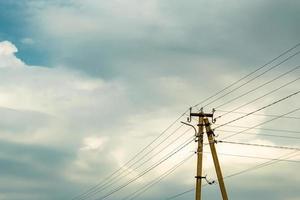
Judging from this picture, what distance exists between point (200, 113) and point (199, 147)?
10.3 ft

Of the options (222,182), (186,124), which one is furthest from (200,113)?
(222,182)

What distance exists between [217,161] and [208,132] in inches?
111

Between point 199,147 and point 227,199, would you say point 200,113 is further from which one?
point 227,199

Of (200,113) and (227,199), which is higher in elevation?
(200,113)

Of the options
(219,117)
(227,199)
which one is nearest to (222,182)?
(227,199)

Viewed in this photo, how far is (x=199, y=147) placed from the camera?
2707 inches

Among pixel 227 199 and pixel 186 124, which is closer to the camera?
pixel 227 199

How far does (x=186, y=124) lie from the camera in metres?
69.8

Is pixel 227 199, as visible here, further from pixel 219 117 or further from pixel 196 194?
pixel 219 117

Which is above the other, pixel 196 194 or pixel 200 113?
pixel 200 113

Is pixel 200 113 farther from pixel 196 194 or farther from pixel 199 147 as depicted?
pixel 196 194

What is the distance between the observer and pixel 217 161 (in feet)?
219

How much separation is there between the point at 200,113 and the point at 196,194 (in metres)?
7.49

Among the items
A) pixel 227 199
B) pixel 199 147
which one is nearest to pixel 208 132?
pixel 199 147
